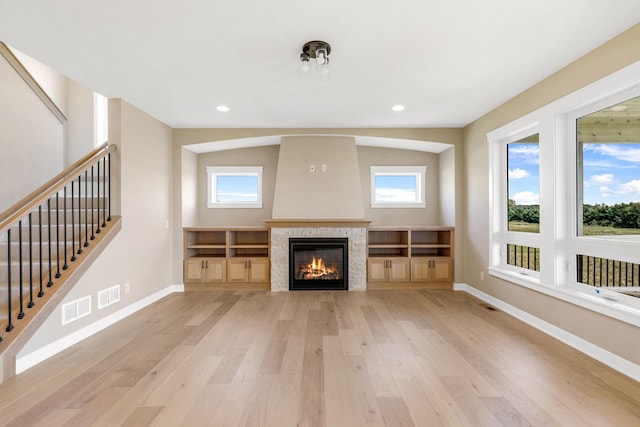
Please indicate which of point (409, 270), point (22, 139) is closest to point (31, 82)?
point (22, 139)

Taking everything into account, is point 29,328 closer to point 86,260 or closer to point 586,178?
point 86,260

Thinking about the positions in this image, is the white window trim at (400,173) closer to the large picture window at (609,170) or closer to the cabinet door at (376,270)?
the cabinet door at (376,270)

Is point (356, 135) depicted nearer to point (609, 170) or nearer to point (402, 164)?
point (402, 164)

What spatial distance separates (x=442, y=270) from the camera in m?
5.00

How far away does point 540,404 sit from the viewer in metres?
1.93

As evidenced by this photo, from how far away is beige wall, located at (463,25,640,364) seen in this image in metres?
2.36

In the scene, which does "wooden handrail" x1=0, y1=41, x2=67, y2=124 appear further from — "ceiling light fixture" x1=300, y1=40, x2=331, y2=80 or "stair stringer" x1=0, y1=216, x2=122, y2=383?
"ceiling light fixture" x1=300, y1=40, x2=331, y2=80

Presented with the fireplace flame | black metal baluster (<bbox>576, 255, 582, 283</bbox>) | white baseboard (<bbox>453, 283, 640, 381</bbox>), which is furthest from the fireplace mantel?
black metal baluster (<bbox>576, 255, 582, 283</bbox>)

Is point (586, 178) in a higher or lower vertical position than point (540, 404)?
higher

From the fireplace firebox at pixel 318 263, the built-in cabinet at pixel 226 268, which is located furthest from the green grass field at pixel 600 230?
the built-in cabinet at pixel 226 268

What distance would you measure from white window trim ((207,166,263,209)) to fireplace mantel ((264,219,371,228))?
839mm

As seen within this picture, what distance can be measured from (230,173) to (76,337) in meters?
3.37

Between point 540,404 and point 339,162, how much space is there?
12.8 ft

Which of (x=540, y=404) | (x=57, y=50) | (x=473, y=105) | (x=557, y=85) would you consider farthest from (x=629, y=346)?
(x=57, y=50)
